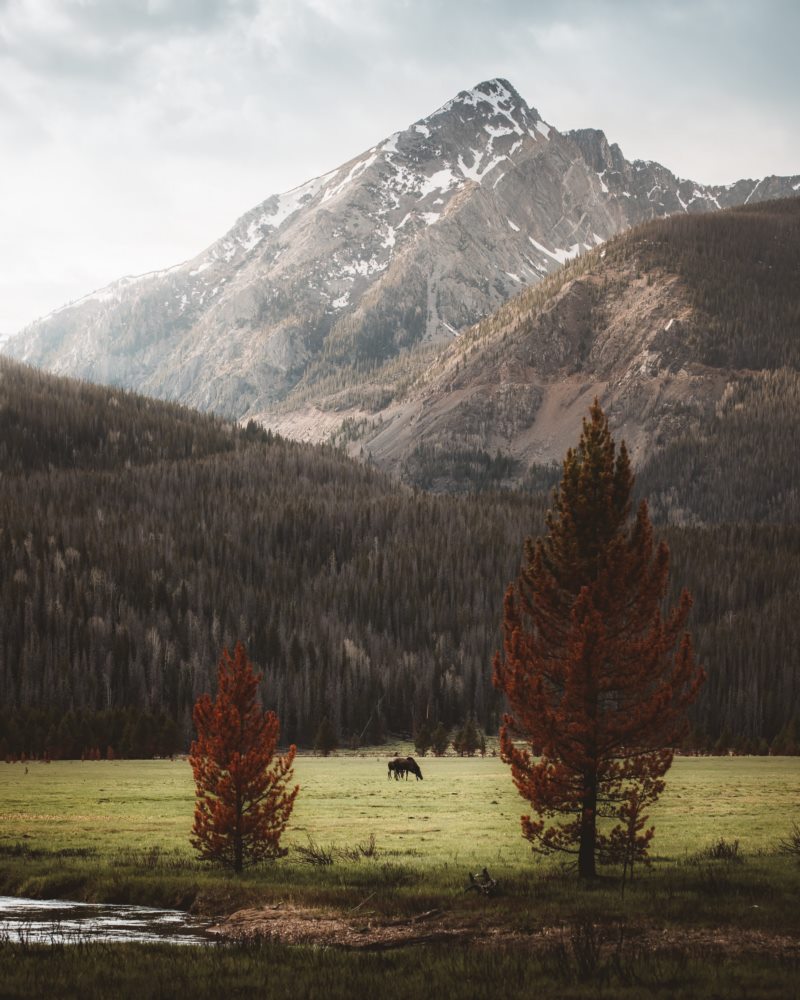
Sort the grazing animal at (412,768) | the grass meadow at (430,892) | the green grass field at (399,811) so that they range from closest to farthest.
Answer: the grass meadow at (430,892) < the green grass field at (399,811) < the grazing animal at (412,768)

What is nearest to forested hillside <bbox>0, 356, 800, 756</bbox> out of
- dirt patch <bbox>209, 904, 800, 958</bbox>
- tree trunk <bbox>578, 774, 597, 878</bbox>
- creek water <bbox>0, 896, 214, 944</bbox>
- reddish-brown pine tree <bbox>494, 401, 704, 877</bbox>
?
creek water <bbox>0, 896, 214, 944</bbox>

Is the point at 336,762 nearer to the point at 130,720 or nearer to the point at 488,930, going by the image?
the point at 130,720

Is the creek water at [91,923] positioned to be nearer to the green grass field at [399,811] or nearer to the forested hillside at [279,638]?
the green grass field at [399,811]

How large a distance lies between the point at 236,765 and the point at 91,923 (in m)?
6.93

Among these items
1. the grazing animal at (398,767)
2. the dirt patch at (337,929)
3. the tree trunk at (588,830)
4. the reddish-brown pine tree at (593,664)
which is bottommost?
the grazing animal at (398,767)

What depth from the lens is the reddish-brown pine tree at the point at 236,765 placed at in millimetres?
34406

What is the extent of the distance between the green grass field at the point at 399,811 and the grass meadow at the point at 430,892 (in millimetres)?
220

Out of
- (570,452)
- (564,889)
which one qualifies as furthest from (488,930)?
(570,452)

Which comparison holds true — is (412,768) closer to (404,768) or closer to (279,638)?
(404,768)

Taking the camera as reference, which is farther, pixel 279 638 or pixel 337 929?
pixel 279 638

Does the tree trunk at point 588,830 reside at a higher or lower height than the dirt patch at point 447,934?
higher

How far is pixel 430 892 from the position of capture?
30.5 metres

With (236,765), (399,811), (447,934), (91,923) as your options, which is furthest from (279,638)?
(447,934)

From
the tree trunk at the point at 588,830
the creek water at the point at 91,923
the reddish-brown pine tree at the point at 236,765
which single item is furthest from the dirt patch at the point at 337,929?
the tree trunk at the point at 588,830
